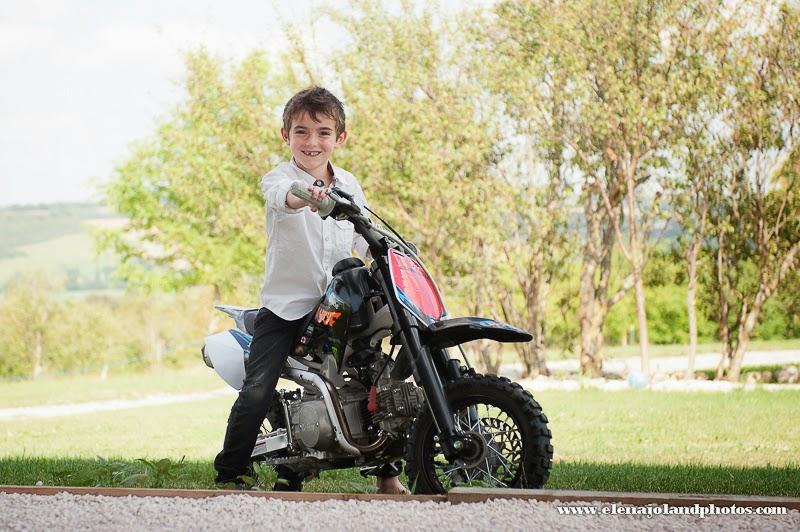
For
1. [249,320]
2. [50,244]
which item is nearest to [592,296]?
[249,320]

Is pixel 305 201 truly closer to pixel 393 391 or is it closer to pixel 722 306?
pixel 393 391

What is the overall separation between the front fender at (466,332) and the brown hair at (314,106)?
82 cm

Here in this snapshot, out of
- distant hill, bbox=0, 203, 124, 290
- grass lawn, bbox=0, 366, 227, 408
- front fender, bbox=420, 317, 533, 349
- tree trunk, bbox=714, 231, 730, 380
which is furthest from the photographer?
distant hill, bbox=0, 203, 124, 290

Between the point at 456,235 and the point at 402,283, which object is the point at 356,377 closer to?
the point at 402,283

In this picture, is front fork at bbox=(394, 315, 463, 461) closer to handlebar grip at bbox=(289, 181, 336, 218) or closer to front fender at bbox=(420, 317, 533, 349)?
front fender at bbox=(420, 317, 533, 349)

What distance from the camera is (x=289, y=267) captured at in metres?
3.36


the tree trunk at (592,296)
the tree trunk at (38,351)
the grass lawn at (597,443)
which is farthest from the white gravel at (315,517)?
the tree trunk at (38,351)

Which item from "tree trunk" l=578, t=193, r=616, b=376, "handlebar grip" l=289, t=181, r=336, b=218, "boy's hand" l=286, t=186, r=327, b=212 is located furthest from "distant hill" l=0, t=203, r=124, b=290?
"handlebar grip" l=289, t=181, r=336, b=218

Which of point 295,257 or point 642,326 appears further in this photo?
point 642,326

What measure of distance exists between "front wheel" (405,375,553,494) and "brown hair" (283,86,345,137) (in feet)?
3.32

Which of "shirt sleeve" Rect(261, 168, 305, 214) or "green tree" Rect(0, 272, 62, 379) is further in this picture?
"green tree" Rect(0, 272, 62, 379)

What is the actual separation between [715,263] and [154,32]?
28.9 feet

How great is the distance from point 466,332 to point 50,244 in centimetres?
4307

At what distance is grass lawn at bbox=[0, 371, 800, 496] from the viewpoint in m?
4.07
